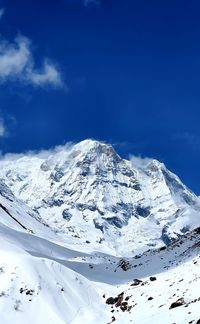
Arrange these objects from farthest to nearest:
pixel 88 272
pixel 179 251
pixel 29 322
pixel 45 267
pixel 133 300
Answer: pixel 179 251
pixel 88 272
pixel 45 267
pixel 133 300
pixel 29 322

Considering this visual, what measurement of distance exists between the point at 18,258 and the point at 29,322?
22.1 feet

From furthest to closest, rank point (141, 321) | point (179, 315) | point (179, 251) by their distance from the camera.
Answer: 1. point (179, 251)
2. point (141, 321)
3. point (179, 315)

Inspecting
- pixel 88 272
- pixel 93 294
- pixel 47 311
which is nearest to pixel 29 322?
pixel 47 311

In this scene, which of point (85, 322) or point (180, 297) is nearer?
point (180, 297)

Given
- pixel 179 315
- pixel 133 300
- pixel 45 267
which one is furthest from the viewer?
pixel 45 267

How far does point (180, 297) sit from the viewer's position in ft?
93.0

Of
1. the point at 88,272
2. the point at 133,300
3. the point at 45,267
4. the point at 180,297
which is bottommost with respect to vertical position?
the point at 180,297

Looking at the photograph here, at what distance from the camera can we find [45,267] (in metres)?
36.4

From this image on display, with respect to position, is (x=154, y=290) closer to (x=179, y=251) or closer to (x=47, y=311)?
(x=47, y=311)

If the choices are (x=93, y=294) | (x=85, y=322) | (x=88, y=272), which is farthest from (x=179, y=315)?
(x=88, y=272)

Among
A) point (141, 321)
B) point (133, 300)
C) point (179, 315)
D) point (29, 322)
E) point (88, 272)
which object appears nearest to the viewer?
point (179, 315)

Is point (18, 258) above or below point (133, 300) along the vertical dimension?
above

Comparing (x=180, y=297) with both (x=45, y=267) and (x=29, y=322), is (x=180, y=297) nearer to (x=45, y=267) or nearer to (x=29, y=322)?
(x=29, y=322)

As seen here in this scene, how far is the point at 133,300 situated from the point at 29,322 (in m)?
6.26
